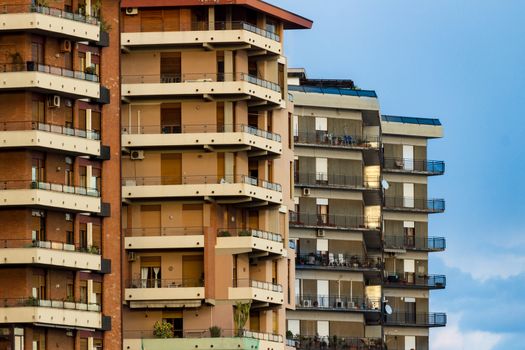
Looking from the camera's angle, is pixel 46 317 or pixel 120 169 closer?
pixel 46 317

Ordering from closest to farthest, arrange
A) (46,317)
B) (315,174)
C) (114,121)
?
1. (46,317)
2. (114,121)
3. (315,174)

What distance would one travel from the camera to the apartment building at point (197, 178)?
157 metres

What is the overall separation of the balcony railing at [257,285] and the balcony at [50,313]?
604 inches

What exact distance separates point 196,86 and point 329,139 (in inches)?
1333

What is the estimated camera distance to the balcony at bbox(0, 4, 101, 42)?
142 metres

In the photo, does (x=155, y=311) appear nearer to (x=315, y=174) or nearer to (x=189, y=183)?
(x=189, y=183)

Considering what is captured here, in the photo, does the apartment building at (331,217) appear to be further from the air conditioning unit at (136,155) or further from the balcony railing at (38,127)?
the balcony railing at (38,127)

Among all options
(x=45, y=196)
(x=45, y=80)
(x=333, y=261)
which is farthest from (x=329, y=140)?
(x=45, y=196)

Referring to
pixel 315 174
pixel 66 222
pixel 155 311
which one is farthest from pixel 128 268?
pixel 315 174

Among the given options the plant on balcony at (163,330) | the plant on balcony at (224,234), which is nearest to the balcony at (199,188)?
the plant on balcony at (224,234)

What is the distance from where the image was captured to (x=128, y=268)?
157 metres

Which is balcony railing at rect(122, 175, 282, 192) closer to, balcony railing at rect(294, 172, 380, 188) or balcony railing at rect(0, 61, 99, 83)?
balcony railing at rect(0, 61, 99, 83)

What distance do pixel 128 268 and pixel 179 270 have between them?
119 inches

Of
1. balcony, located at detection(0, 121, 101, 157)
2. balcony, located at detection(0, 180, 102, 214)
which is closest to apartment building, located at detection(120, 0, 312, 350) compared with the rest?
balcony, located at detection(0, 180, 102, 214)
